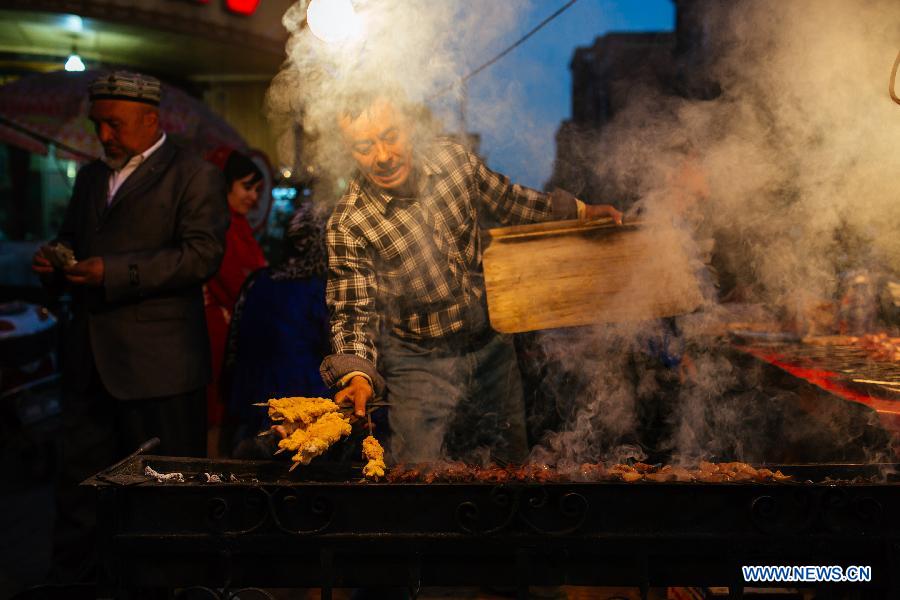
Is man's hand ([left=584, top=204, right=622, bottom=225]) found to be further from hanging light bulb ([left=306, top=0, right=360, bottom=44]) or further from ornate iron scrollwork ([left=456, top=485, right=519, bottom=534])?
ornate iron scrollwork ([left=456, top=485, right=519, bottom=534])

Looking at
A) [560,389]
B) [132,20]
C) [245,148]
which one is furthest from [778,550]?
[132,20]

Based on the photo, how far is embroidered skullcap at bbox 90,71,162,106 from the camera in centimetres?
397

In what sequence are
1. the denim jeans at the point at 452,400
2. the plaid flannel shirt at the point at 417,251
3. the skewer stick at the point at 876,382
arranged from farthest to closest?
1. the denim jeans at the point at 452,400
2. the plaid flannel shirt at the point at 417,251
3. the skewer stick at the point at 876,382

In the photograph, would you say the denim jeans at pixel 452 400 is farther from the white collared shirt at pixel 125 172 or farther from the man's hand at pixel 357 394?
the white collared shirt at pixel 125 172

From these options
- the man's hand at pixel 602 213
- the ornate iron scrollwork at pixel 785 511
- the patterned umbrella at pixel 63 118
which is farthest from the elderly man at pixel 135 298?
the patterned umbrella at pixel 63 118

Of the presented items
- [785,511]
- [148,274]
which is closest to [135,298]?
[148,274]

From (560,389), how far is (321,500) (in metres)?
2.47

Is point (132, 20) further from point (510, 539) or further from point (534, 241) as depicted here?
point (510, 539)

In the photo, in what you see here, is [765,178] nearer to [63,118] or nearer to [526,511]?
[526,511]

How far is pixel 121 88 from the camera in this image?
13.0ft

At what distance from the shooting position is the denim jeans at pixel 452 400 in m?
3.75

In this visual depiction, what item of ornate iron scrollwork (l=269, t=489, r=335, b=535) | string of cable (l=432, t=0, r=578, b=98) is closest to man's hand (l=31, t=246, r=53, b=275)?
ornate iron scrollwork (l=269, t=489, r=335, b=535)

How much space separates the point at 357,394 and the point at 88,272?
5.67ft

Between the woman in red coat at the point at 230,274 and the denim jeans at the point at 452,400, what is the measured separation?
1871mm
